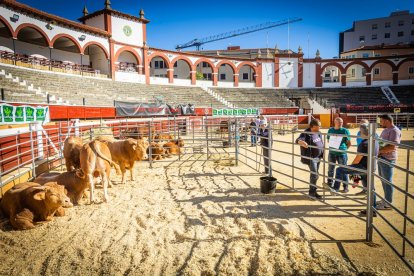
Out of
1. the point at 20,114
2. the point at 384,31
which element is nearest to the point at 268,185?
the point at 20,114

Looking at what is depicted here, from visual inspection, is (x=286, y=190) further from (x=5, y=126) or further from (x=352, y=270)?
(x=5, y=126)

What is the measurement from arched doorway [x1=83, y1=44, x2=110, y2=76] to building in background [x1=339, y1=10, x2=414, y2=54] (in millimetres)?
56002

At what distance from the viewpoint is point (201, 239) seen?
3996 millimetres

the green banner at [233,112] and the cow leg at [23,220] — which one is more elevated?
the green banner at [233,112]

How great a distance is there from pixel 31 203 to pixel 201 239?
3.11m

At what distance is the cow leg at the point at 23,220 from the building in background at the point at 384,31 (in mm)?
68891

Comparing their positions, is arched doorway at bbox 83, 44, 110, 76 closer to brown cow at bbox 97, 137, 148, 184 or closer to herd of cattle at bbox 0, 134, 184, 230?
herd of cattle at bbox 0, 134, 184, 230

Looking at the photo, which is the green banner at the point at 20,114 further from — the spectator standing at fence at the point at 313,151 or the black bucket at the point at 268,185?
the spectator standing at fence at the point at 313,151

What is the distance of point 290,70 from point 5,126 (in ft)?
125

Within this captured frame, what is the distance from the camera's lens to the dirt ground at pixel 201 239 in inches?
131

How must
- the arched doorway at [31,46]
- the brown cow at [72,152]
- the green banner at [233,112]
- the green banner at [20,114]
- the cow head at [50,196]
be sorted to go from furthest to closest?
the green banner at [233,112], the arched doorway at [31,46], the green banner at [20,114], the brown cow at [72,152], the cow head at [50,196]

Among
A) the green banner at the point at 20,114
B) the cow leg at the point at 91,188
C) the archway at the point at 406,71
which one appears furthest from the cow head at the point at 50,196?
the archway at the point at 406,71

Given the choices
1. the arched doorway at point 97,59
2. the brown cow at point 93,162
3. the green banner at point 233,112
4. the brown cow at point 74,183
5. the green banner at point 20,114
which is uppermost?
the arched doorway at point 97,59

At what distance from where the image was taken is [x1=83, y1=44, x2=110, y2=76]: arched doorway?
92.3 ft
